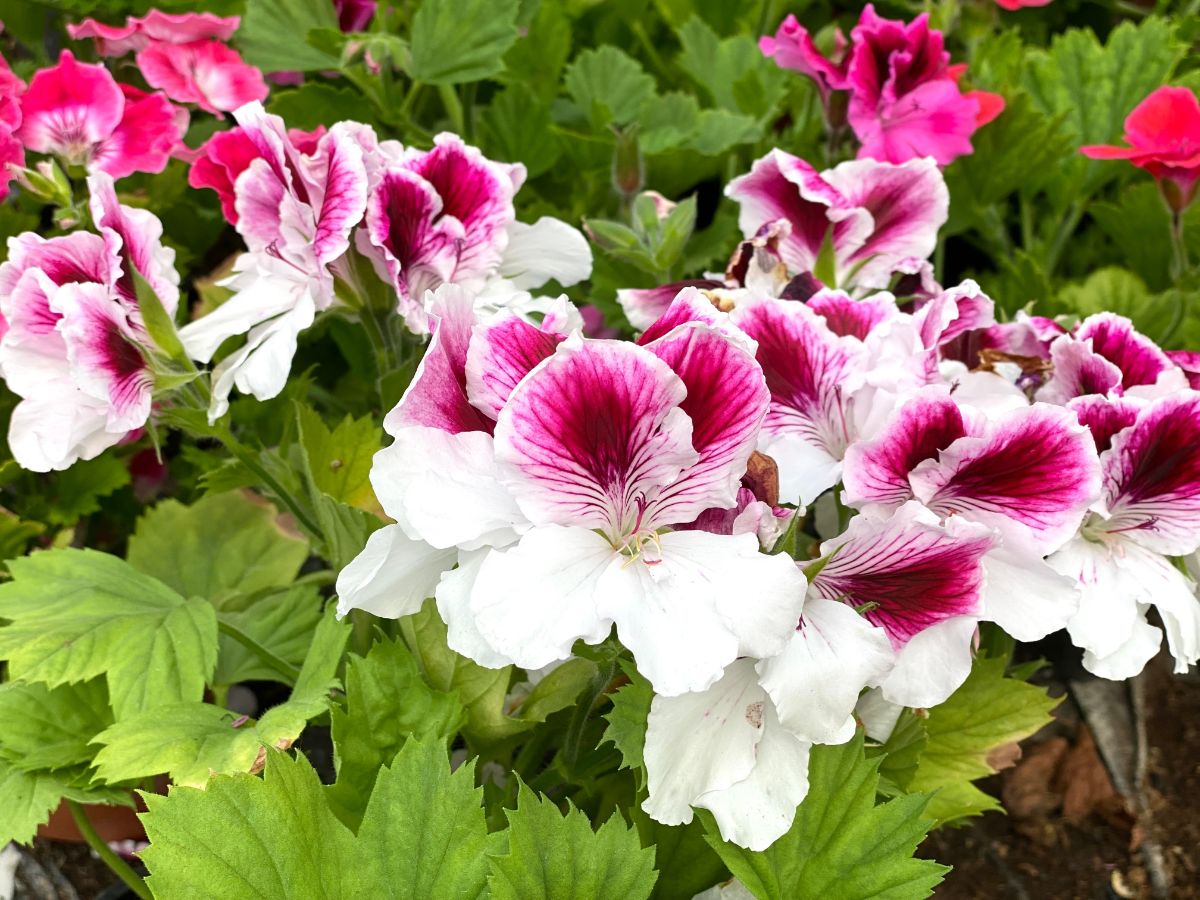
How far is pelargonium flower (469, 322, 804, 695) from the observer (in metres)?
0.49

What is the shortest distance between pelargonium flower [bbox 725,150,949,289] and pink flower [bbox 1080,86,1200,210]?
210 mm

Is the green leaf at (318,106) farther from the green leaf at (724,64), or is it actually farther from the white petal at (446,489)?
the white petal at (446,489)

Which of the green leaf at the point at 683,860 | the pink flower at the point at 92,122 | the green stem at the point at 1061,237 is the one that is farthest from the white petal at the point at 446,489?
the green stem at the point at 1061,237

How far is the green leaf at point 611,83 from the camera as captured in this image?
129 centimetres

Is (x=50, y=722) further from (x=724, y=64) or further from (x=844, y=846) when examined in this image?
(x=724, y=64)

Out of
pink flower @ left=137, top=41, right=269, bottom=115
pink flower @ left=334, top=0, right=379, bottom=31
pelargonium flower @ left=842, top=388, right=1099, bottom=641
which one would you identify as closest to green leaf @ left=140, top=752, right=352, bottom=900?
pelargonium flower @ left=842, top=388, right=1099, bottom=641

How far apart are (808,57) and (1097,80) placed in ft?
1.60

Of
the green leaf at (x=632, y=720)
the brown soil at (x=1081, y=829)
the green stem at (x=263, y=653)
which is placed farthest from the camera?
the brown soil at (x=1081, y=829)

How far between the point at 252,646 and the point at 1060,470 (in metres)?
0.54

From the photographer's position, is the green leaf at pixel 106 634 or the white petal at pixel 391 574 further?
the green leaf at pixel 106 634

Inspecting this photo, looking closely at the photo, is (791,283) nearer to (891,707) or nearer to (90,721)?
(891,707)

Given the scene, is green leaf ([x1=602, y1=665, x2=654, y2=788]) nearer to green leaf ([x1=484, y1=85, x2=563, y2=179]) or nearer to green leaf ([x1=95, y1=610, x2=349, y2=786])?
green leaf ([x1=95, y1=610, x2=349, y2=786])

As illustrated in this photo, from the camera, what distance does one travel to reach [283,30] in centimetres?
121

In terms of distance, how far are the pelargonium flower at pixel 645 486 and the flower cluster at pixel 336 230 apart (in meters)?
0.25
